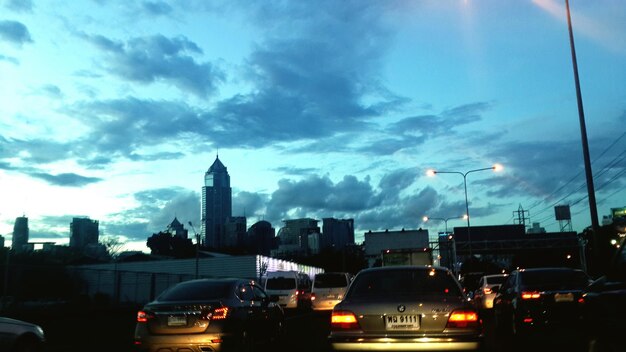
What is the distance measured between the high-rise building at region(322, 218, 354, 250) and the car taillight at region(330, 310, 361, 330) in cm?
15126

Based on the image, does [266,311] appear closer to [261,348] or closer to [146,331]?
[261,348]

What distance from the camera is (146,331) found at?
9.87 m

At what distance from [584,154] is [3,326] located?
18.0 meters

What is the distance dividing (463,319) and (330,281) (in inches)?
774

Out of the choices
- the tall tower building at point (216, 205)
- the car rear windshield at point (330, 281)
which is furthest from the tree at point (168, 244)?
the car rear windshield at point (330, 281)

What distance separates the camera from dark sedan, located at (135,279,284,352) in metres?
9.73

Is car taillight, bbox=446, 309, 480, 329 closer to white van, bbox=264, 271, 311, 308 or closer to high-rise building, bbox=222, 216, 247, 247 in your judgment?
white van, bbox=264, 271, 311, 308

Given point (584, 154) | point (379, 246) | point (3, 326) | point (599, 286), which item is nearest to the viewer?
point (599, 286)

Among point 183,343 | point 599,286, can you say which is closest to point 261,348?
point 183,343

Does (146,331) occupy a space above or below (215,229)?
below

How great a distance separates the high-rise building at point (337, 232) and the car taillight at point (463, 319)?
15149 centimetres

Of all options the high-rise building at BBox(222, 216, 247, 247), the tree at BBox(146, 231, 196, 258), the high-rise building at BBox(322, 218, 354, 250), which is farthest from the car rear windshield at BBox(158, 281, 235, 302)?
the high-rise building at BBox(322, 218, 354, 250)

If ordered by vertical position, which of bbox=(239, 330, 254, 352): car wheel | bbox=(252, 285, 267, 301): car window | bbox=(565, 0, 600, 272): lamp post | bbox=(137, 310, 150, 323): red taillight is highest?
bbox=(565, 0, 600, 272): lamp post

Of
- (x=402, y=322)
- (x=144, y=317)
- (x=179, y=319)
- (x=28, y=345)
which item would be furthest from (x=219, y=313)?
(x=402, y=322)
